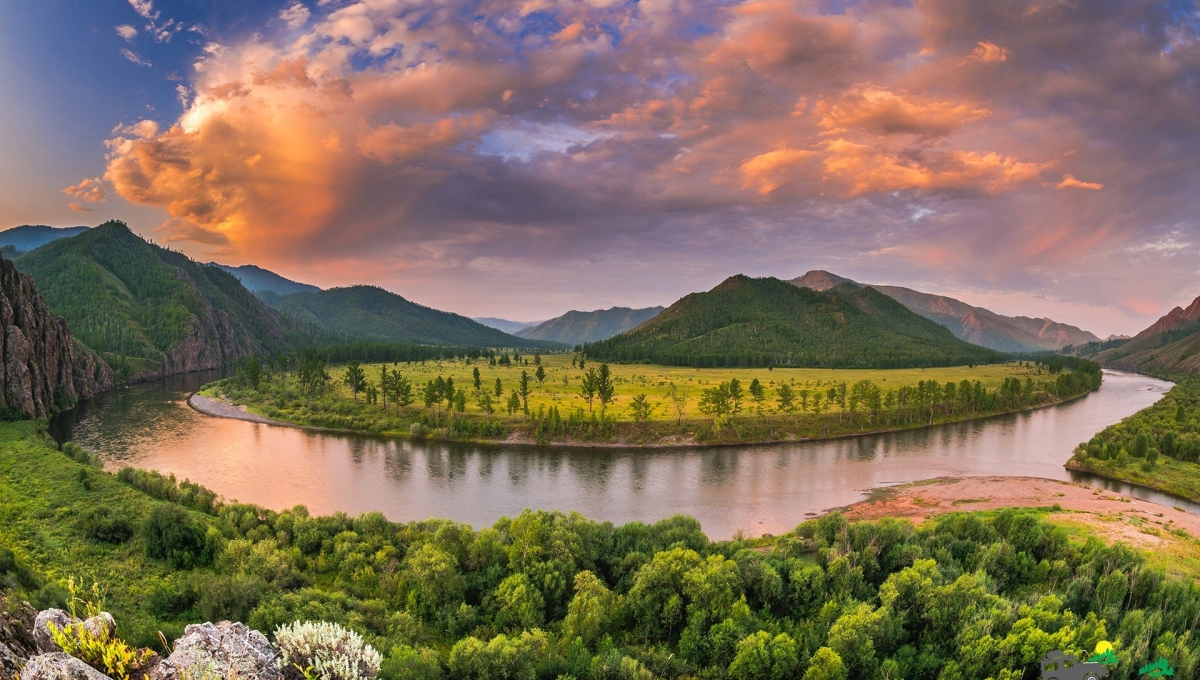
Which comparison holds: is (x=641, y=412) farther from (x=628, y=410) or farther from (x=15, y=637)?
(x=15, y=637)

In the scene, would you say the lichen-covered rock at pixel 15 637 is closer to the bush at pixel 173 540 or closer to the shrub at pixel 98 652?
the shrub at pixel 98 652

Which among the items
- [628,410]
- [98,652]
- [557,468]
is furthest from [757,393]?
[98,652]

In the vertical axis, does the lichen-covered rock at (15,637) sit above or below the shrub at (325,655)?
above

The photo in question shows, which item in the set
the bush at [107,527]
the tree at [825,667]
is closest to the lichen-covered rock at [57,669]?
the tree at [825,667]

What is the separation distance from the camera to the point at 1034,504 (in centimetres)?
5700

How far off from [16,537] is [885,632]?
5695 cm

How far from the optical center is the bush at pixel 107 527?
3925 cm

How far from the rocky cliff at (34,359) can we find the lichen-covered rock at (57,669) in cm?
11344

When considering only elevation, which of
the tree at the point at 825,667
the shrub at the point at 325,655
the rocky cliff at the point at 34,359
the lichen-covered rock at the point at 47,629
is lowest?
the tree at the point at 825,667

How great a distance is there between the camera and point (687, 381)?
152 metres

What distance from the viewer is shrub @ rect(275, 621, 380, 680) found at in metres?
17.5

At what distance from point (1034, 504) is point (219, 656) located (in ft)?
234

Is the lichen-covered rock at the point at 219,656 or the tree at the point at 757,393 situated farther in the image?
the tree at the point at 757,393

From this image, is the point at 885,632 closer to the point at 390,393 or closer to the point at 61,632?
the point at 61,632
